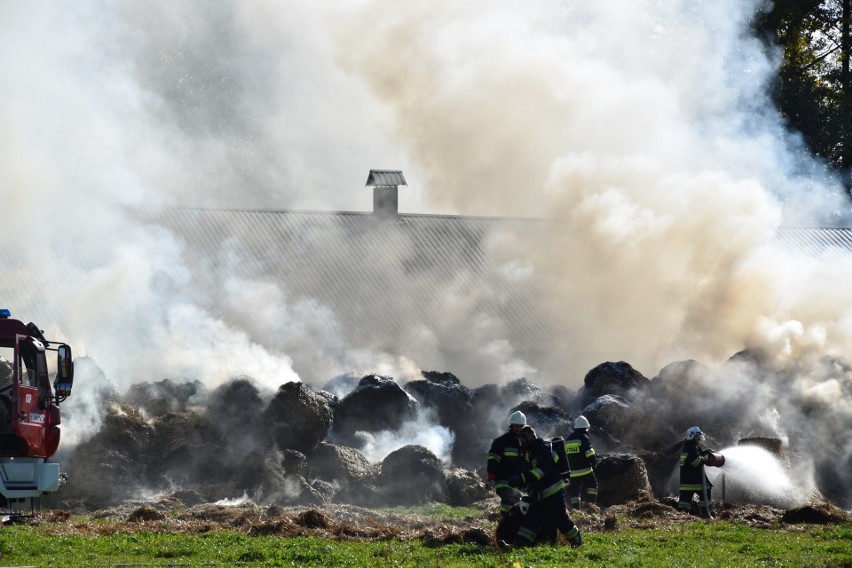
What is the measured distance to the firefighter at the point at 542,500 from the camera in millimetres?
15508

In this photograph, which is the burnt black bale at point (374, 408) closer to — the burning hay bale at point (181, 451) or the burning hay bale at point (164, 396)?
the burning hay bale at point (164, 396)

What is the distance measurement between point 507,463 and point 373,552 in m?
2.50

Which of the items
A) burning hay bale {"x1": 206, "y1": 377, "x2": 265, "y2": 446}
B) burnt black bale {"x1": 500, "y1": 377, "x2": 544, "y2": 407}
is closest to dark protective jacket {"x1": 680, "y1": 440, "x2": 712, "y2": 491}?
burning hay bale {"x1": 206, "y1": 377, "x2": 265, "y2": 446}

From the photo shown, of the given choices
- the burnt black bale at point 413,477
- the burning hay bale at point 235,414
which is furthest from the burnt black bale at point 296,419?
the burnt black bale at point 413,477

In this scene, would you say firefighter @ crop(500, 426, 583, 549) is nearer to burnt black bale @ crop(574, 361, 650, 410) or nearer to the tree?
burnt black bale @ crop(574, 361, 650, 410)

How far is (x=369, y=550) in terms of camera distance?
14922 mm

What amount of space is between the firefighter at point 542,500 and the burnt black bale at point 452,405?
13.4m

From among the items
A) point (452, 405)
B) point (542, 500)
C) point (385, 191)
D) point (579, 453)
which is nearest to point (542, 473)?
point (542, 500)

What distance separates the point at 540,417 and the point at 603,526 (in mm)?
10097

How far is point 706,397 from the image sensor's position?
30047 millimetres

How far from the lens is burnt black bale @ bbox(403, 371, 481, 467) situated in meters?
29.5

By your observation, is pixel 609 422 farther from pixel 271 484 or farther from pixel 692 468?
pixel 271 484

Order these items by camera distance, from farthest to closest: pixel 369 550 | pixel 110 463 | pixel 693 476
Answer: pixel 110 463 → pixel 693 476 → pixel 369 550

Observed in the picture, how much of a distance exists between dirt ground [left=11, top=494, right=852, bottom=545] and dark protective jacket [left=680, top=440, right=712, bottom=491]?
57 cm
